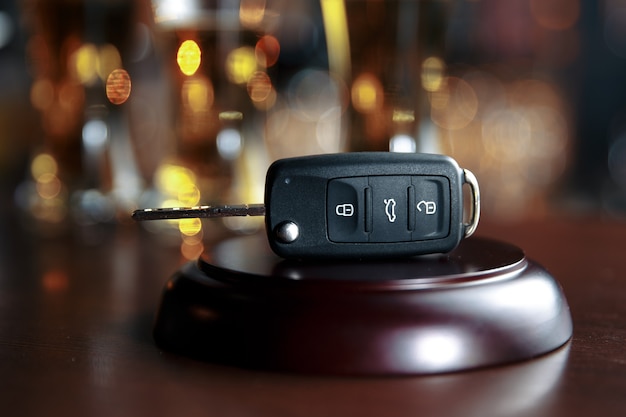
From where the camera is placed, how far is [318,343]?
34 centimetres

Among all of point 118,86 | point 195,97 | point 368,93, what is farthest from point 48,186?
point 368,93

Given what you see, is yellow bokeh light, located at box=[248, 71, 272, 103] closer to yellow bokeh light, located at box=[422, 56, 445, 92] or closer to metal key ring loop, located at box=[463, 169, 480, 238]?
yellow bokeh light, located at box=[422, 56, 445, 92]

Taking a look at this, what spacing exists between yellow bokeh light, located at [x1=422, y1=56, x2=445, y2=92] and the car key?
0.48 m

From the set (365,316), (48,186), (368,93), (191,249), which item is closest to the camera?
(365,316)

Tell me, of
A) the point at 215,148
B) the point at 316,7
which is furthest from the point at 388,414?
the point at 316,7

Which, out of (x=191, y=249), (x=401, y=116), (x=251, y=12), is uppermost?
(x=251, y=12)

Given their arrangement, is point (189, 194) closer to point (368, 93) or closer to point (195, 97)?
point (195, 97)

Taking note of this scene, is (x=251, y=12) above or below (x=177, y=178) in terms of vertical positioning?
above

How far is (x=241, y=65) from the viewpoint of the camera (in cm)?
87

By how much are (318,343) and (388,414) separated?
53 millimetres

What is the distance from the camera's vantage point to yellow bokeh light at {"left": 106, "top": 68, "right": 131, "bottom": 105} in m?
1.00

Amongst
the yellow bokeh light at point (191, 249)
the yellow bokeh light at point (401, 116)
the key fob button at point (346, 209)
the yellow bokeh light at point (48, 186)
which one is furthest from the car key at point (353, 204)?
the yellow bokeh light at point (48, 186)

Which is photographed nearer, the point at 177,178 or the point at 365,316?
the point at 365,316

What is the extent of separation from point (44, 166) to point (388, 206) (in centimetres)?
70
